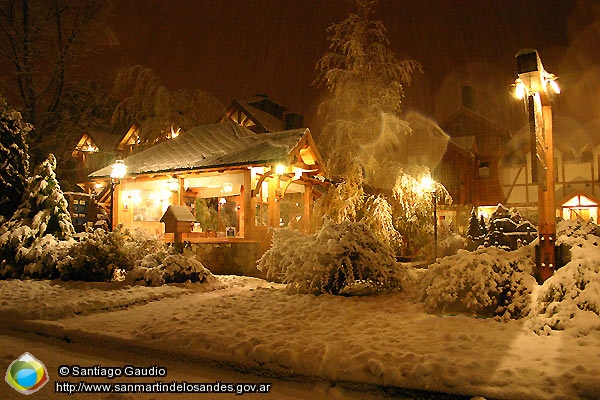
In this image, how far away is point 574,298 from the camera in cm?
620

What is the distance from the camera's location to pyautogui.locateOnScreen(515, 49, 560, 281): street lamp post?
7691 millimetres

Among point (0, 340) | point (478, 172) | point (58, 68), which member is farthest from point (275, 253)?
point (478, 172)

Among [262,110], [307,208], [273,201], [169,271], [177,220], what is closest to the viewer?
[169,271]

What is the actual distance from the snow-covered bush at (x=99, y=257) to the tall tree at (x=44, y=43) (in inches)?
559

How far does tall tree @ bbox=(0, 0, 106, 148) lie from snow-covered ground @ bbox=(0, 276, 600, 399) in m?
17.0

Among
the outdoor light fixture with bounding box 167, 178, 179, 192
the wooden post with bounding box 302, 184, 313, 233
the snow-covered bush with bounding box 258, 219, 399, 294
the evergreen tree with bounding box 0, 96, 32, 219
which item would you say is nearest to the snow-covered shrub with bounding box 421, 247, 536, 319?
the snow-covered bush with bounding box 258, 219, 399, 294

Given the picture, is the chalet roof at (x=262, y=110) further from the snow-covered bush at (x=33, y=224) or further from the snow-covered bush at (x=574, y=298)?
the snow-covered bush at (x=574, y=298)

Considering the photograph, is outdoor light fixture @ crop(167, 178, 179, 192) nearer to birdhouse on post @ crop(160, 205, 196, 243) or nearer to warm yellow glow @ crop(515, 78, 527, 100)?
birdhouse on post @ crop(160, 205, 196, 243)

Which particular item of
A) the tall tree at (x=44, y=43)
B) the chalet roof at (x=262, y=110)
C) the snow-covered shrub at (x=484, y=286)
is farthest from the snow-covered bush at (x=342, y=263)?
the chalet roof at (x=262, y=110)

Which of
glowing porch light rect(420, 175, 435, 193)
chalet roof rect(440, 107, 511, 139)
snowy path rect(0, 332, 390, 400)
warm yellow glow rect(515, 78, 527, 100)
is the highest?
chalet roof rect(440, 107, 511, 139)

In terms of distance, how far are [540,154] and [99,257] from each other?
10.4 metres

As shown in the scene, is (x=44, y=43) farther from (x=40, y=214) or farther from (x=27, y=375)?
(x=27, y=375)

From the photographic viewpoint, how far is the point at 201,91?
3100cm

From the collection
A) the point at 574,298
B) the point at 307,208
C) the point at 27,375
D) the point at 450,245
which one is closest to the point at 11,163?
the point at 307,208
